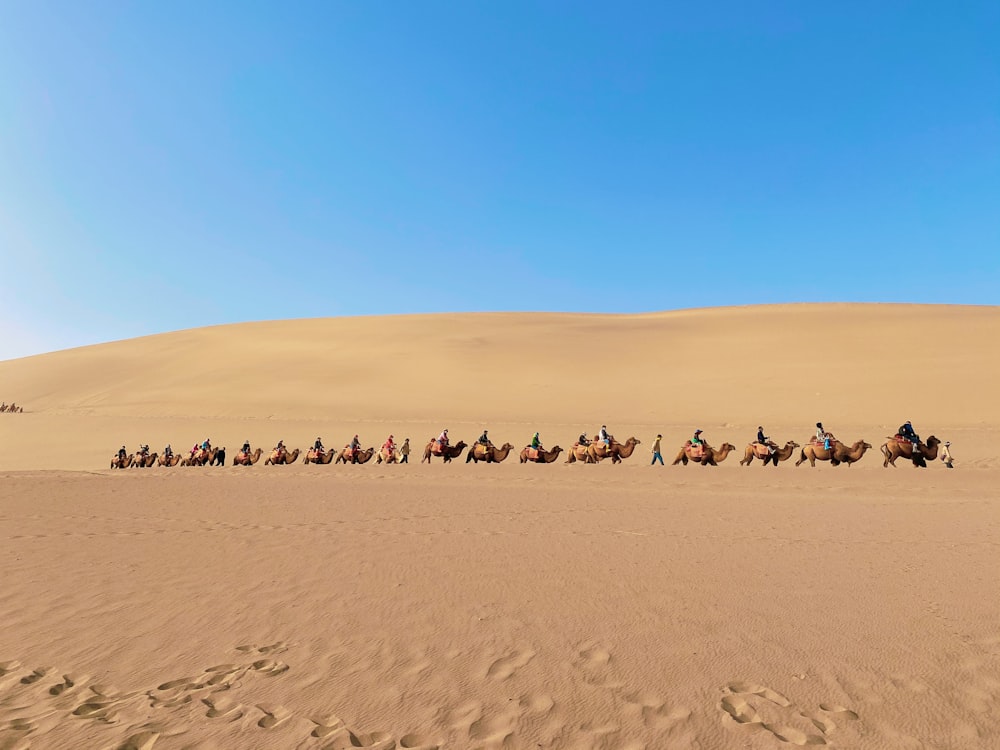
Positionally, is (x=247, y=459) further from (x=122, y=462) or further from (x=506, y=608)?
(x=506, y=608)

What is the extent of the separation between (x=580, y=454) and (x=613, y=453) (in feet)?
4.34

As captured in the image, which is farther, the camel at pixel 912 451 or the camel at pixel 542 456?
the camel at pixel 542 456

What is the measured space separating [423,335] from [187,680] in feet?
202

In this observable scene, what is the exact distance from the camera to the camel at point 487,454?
24.4 m

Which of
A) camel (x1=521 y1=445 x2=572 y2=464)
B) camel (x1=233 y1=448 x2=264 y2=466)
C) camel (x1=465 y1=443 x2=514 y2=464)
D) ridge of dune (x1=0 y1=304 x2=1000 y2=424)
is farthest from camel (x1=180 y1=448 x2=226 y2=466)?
camel (x1=521 y1=445 x2=572 y2=464)

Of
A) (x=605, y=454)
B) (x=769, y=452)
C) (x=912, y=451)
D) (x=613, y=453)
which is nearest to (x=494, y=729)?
(x=769, y=452)

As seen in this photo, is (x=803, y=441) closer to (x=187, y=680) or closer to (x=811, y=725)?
(x=811, y=725)

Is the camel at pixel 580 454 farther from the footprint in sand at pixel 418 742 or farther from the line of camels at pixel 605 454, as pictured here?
the footprint in sand at pixel 418 742

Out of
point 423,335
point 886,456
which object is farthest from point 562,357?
point 886,456

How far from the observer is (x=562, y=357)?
5266 cm

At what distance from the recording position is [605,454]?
75.7 feet

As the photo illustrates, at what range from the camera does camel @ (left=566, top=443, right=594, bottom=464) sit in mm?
23109

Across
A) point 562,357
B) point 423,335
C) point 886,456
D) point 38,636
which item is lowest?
point 38,636

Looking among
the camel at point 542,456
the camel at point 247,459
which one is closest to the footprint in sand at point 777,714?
the camel at point 542,456
